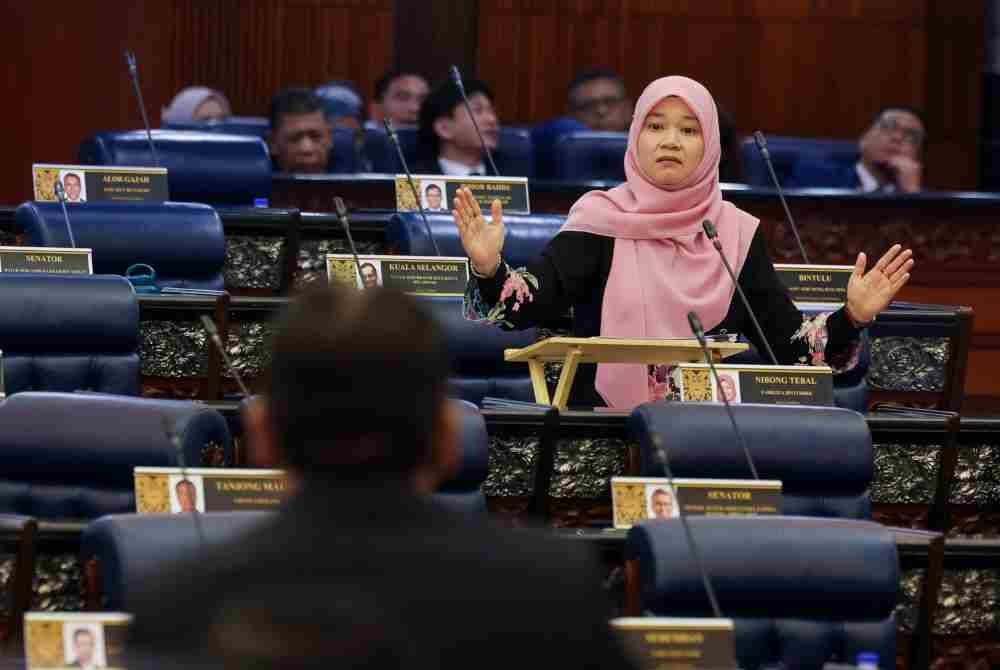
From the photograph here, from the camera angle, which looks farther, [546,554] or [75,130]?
[75,130]

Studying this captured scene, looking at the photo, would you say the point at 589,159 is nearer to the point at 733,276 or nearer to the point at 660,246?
the point at 660,246

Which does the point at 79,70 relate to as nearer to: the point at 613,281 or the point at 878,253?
the point at 878,253

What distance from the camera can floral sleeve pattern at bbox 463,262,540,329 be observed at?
148 inches

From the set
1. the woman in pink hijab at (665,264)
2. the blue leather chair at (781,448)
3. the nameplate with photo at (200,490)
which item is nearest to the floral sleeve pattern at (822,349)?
the woman in pink hijab at (665,264)

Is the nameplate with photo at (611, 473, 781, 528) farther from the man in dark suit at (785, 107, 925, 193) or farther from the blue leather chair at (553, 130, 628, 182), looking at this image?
the man in dark suit at (785, 107, 925, 193)

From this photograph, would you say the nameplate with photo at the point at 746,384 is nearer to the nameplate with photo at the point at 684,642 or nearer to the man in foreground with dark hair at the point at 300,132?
the nameplate with photo at the point at 684,642

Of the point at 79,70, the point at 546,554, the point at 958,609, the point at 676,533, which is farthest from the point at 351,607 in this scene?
the point at 79,70

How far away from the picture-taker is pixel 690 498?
310 cm

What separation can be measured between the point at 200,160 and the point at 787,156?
111 inches

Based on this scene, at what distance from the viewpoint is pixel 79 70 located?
347 inches

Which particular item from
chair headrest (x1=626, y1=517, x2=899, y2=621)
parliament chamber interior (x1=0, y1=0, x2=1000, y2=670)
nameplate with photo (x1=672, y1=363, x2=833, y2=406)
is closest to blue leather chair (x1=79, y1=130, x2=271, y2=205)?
parliament chamber interior (x1=0, y1=0, x2=1000, y2=670)

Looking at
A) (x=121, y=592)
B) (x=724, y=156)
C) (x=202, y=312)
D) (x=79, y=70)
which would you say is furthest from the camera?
(x=79, y=70)

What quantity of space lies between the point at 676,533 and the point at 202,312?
1.80m

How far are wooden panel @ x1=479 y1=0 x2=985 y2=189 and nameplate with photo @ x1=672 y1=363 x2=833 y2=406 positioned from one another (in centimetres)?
625
